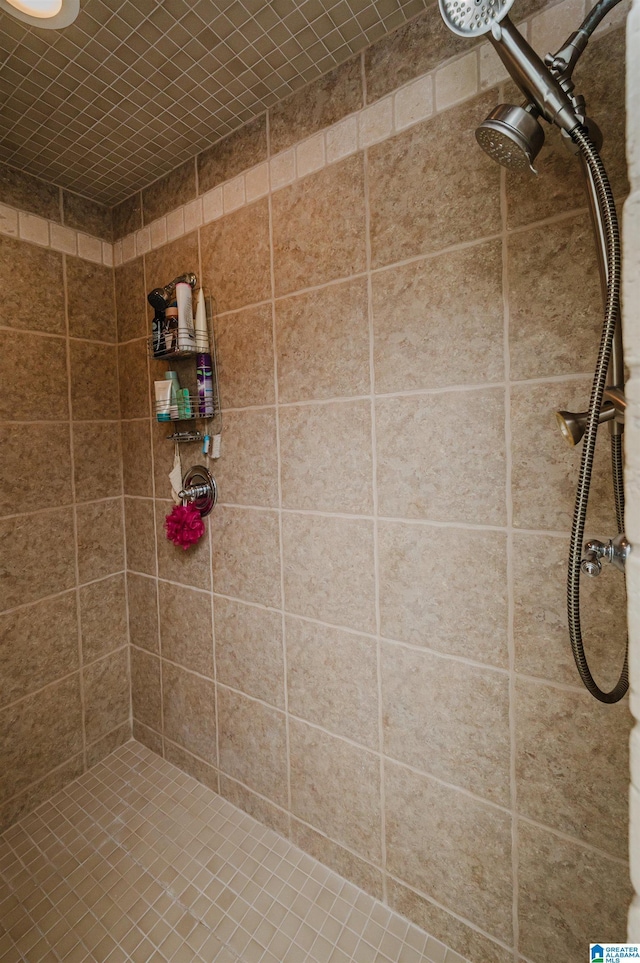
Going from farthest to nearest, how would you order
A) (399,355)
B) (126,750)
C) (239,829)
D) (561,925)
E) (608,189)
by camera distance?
1. (126,750)
2. (239,829)
3. (399,355)
4. (561,925)
5. (608,189)

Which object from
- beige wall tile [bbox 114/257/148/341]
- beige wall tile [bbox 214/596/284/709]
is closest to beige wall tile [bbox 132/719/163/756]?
beige wall tile [bbox 214/596/284/709]

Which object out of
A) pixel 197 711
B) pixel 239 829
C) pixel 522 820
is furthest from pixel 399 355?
pixel 239 829

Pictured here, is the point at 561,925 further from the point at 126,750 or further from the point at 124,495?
the point at 124,495

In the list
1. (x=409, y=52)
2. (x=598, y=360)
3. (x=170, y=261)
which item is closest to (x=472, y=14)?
(x=409, y=52)

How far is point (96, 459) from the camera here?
1479 millimetres

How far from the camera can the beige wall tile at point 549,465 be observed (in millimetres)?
711

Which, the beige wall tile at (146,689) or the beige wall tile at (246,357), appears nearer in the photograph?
the beige wall tile at (246,357)

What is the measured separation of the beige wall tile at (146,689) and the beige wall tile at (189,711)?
0.04 metres

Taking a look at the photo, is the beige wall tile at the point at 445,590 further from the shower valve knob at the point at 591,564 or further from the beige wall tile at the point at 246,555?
the beige wall tile at the point at 246,555

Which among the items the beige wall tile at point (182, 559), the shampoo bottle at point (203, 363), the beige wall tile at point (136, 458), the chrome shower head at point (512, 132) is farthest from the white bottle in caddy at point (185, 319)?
the chrome shower head at point (512, 132)

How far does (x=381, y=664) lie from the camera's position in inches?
38.3

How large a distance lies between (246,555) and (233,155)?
1100 mm

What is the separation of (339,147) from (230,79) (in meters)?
0.31

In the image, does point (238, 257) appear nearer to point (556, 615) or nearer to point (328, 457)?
point (328, 457)
